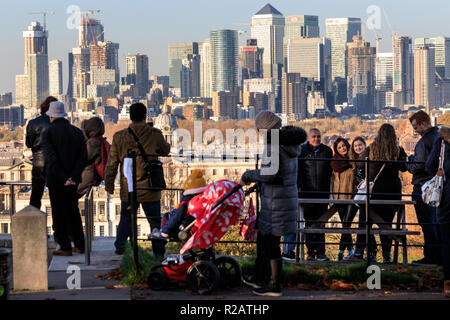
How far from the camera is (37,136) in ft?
36.7

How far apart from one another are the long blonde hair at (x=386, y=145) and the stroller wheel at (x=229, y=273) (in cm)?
240

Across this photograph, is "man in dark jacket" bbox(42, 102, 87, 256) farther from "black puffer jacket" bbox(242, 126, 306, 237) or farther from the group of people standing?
"black puffer jacket" bbox(242, 126, 306, 237)

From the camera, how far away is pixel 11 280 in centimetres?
895

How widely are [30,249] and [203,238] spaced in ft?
4.53

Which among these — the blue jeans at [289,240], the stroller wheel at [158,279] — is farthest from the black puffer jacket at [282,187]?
the blue jeans at [289,240]

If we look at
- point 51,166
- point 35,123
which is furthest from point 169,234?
point 35,123

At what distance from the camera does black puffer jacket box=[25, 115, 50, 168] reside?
436 inches

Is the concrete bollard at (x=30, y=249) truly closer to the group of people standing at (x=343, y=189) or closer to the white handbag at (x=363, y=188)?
the group of people standing at (x=343, y=189)

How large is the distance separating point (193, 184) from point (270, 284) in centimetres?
101

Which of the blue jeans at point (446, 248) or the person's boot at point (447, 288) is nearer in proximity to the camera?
the person's boot at point (447, 288)

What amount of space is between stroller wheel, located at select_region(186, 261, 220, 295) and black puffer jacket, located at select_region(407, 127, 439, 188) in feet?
9.03

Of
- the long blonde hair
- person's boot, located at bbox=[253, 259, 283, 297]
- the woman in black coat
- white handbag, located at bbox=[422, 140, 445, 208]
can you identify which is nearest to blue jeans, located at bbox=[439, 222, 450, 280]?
white handbag, located at bbox=[422, 140, 445, 208]

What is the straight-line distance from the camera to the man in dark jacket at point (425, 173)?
10211 millimetres
